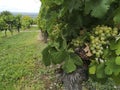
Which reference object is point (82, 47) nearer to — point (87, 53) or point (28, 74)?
point (87, 53)

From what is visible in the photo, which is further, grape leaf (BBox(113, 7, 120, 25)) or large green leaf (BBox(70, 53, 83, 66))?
large green leaf (BBox(70, 53, 83, 66))

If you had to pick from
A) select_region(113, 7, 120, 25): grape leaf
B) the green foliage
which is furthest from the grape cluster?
select_region(113, 7, 120, 25): grape leaf

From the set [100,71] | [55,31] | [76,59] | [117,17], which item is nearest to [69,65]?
[76,59]

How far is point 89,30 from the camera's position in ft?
6.81

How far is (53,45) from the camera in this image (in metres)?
2.08

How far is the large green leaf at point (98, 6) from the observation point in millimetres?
1753

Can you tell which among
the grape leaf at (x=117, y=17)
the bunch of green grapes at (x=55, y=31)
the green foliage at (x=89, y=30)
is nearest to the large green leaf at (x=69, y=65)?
the green foliage at (x=89, y=30)

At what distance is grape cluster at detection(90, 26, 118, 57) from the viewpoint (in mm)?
1876

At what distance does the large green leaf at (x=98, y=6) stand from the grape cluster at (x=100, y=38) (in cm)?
14

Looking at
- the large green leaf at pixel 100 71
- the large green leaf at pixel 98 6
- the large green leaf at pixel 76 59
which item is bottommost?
the large green leaf at pixel 100 71

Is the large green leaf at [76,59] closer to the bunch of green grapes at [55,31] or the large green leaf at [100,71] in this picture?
the large green leaf at [100,71]

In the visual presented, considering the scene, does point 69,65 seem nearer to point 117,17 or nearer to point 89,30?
point 89,30

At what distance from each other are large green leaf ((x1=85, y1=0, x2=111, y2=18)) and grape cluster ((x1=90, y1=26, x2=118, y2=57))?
135mm

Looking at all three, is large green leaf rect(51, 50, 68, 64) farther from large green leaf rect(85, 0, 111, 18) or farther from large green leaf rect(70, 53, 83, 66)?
large green leaf rect(85, 0, 111, 18)
